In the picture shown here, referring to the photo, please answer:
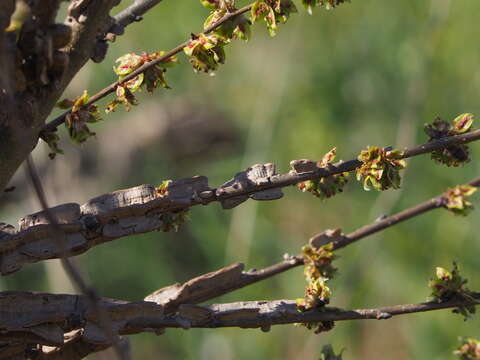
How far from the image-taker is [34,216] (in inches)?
Result: 30.1

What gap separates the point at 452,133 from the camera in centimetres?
80

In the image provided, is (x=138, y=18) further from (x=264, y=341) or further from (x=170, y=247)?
(x=170, y=247)

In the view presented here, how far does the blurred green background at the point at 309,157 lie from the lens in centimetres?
235

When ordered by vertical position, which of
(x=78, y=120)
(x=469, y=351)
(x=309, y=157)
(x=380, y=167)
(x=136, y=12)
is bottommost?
(x=469, y=351)

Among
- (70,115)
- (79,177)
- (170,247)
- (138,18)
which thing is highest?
(79,177)

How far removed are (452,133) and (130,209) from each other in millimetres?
387

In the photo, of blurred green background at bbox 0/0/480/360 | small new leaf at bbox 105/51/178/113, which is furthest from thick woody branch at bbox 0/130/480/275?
blurred green background at bbox 0/0/480/360

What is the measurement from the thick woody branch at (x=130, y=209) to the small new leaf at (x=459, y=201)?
0.18m

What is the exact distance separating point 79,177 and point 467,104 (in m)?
1.83

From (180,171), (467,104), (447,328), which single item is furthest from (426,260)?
(180,171)

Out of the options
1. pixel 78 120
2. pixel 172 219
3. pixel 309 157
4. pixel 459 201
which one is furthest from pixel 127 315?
pixel 309 157

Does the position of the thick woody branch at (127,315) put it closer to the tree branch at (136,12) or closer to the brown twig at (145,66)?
the brown twig at (145,66)

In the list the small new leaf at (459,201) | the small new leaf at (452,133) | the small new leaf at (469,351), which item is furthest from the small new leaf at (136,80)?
the small new leaf at (469,351)

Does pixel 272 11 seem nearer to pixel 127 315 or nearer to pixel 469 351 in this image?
pixel 127 315
